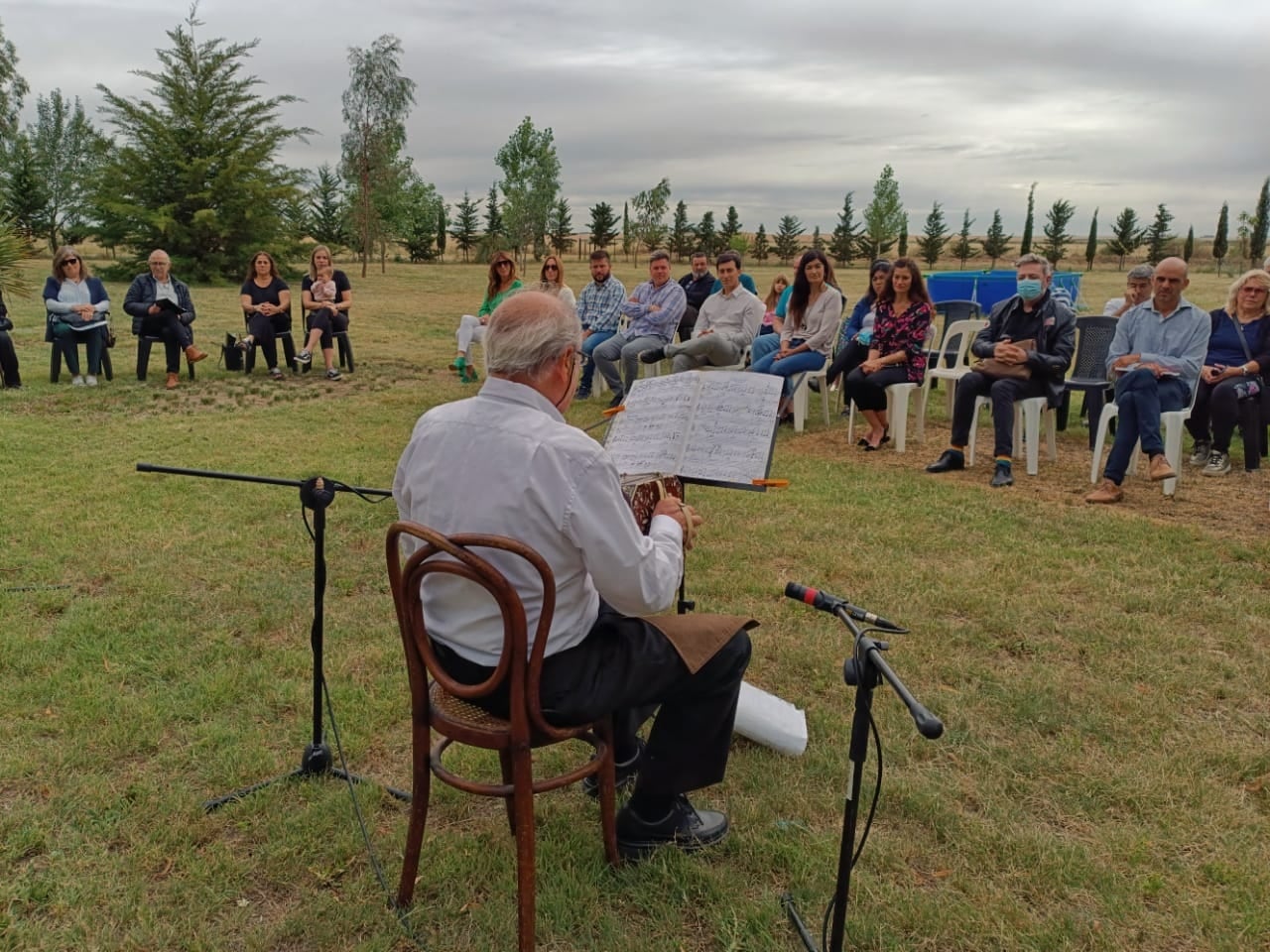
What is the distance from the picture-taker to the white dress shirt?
1.85m

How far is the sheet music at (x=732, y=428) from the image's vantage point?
2.53 metres

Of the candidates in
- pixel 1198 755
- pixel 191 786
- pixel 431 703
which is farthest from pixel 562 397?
pixel 1198 755

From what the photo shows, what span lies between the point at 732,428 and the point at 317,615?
1.27m

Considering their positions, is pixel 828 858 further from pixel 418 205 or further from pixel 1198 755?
pixel 418 205

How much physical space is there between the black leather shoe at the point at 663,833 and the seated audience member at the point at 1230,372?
17.8ft

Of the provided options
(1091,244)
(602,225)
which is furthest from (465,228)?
(1091,244)

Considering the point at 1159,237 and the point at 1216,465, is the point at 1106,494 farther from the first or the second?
the point at 1159,237

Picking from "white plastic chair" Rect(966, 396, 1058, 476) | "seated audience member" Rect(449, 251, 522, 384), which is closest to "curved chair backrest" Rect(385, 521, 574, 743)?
"white plastic chair" Rect(966, 396, 1058, 476)

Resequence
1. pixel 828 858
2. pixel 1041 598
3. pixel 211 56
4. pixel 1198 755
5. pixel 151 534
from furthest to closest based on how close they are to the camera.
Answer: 1. pixel 211 56
2. pixel 151 534
3. pixel 1041 598
4. pixel 1198 755
5. pixel 828 858

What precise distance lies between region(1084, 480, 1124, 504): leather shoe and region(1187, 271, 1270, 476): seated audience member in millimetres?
1117

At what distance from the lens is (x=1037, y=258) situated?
6.23 meters

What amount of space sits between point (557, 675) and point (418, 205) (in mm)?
43412

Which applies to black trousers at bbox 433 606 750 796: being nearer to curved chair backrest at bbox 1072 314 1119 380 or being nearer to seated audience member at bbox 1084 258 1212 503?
seated audience member at bbox 1084 258 1212 503

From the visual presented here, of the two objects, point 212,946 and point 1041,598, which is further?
point 1041,598
